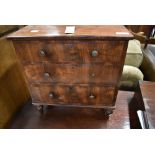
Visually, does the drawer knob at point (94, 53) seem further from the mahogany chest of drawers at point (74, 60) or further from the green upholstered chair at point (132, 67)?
the green upholstered chair at point (132, 67)

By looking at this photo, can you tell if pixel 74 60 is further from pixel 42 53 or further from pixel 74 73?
pixel 42 53

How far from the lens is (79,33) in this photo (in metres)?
0.84

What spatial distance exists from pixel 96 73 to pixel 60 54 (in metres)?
0.29

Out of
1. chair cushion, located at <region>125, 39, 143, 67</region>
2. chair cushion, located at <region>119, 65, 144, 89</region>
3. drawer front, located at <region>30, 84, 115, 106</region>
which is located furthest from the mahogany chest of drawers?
chair cushion, located at <region>125, 39, 143, 67</region>

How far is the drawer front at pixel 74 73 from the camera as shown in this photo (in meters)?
0.95

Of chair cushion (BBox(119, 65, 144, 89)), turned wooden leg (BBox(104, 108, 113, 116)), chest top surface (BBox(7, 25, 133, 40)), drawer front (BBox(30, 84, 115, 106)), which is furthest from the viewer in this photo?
chair cushion (BBox(119, 65, 144, 89))

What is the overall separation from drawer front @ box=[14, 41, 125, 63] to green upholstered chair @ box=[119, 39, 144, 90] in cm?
54

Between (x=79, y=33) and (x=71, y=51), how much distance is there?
12 centimetres

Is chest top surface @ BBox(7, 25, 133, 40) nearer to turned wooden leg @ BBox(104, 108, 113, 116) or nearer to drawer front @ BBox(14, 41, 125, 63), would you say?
drawer front @ BBox(14, 41, 125, 63)

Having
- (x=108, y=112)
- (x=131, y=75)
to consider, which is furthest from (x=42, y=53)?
(x=131, y=75)

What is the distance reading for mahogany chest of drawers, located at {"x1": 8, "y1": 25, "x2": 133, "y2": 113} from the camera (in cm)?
83

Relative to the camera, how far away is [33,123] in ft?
4.38
